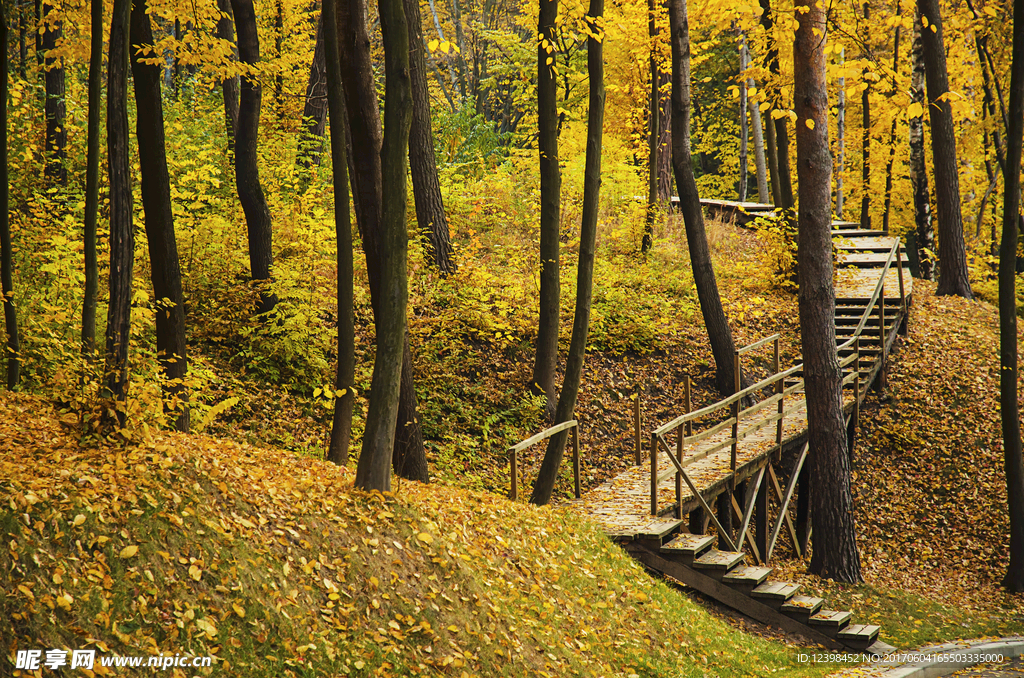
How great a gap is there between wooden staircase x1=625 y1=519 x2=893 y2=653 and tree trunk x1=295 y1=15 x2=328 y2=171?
1082 cm

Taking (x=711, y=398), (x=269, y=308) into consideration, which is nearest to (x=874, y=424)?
(x=711, y=398)

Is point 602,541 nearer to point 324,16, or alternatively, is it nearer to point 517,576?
point 517,576

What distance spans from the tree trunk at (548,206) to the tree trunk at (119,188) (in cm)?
547

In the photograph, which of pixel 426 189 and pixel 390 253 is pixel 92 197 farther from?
pixel 426 189

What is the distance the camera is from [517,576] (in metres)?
6.59

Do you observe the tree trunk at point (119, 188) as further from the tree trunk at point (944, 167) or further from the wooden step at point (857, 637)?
the tree trunk at point (944, 167)

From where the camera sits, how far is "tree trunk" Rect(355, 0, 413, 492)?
5938mm

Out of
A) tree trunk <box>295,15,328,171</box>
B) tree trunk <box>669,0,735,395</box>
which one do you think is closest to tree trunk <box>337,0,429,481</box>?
tree trunk <box>669,0,735,395</box>

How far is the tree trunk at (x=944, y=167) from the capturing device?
596 inches

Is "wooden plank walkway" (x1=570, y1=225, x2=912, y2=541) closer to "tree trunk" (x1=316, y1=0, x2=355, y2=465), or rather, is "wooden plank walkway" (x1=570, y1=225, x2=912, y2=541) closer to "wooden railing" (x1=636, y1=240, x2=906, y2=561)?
"wooden railing" (x1=636, y1=240, x2=906, y2=561)

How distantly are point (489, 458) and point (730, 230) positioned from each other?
1276cm

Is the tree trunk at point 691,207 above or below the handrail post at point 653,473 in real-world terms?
above

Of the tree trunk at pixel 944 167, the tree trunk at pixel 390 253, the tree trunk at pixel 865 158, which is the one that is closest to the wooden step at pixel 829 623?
the tree trunk at pixel 390 253

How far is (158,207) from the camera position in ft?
22.7
